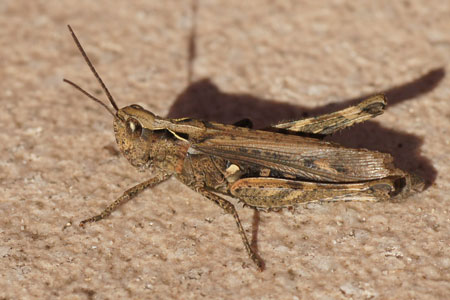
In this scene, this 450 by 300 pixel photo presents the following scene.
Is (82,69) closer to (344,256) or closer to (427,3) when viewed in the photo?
(344,256)

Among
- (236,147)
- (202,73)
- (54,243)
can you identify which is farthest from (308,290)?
(202,73)

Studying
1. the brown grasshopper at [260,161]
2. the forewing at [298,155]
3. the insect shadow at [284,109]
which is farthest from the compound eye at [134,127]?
the insect shadow at [284,109]

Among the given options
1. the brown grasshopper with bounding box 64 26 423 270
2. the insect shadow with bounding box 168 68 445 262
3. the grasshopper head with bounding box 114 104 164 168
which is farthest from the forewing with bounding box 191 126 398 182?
the insect shadow with bounding box 168 68 445 262

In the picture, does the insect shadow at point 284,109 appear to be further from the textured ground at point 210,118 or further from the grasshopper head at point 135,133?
the grasshopper head at point 135,133

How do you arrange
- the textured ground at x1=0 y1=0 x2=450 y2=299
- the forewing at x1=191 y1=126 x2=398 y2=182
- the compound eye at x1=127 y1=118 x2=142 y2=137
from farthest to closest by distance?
the compound eye at x1=127 y1=118 x2=142 y2=137 → the forewing at x1=191 y1=126 x2=398 y2=182 → the textured ground at x1=0 y1=0 x2=450 y2=299

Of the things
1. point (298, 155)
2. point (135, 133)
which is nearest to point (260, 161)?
point (298, 155)

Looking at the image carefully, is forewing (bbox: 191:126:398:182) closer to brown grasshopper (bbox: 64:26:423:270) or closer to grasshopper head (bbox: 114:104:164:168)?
brown grasshopper (bbox: 64:26:423:270)
